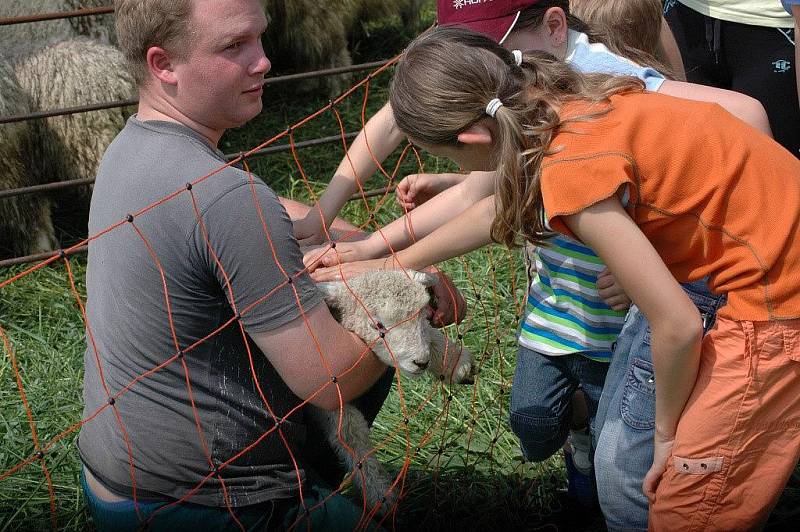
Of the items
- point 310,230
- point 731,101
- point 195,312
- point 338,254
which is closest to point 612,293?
point 731,101

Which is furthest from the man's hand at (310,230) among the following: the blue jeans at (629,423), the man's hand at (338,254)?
the blue jeans at (629,423)

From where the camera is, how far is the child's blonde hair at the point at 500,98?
1659mm

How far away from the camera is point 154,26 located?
169 cm

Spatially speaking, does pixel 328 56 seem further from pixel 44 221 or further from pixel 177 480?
pixel 177 480

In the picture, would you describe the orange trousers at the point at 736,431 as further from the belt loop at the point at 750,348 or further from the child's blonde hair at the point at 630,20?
the child's blonde hair at the point at 630,20

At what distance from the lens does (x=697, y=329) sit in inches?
63.1

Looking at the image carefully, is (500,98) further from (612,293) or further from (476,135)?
(612,293)

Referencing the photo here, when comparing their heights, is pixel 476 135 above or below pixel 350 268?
above

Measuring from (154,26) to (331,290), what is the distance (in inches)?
23.6

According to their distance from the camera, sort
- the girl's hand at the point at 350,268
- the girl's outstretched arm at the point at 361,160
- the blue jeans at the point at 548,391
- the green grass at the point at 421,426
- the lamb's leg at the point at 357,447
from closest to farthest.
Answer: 1. the girl's hand at the point at 350,268
2. the lamb's leg at the point at 357,447
3. the blue jeans at the point at 548,391
4. the girl's outstretched arm at the point at 361,160
5. the green grass at the point at 421,426

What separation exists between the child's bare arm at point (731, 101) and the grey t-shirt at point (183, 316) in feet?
3.10

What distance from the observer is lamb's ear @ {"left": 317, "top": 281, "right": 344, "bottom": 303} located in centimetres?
179

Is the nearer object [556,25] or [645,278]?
[645,278]

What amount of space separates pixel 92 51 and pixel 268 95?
175 centimetres
